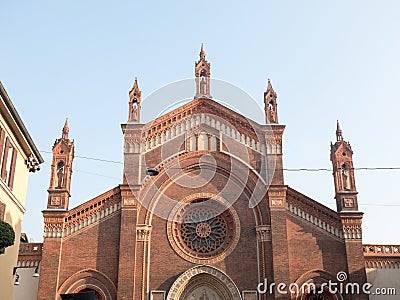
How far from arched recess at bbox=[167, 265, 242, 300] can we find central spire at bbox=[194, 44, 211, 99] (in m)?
9.90

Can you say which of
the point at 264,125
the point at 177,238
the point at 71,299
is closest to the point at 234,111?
the point at 264,125

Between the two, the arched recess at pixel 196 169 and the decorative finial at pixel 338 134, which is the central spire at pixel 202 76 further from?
the decorative finial at pixel 338 134

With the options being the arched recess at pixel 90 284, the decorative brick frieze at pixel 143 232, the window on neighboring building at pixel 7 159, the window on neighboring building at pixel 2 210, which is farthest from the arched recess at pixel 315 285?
the window on neighboring building at pixel 7 159

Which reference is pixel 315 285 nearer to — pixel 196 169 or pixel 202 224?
pixel 202 224

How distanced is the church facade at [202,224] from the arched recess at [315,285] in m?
0.05

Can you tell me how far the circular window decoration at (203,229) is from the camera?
2533 centimetres

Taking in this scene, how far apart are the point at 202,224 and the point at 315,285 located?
620 centimetres

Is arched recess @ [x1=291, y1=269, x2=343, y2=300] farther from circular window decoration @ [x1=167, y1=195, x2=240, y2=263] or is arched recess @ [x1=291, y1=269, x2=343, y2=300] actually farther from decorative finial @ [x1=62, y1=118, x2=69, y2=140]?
decorative finial @ [x1=62, y1=118, x2=69, y2=140]

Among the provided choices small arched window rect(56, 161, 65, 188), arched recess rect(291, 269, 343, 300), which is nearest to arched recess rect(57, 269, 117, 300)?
small arched window rect(56, 161, 65, 188)

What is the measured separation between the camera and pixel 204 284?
25.1m

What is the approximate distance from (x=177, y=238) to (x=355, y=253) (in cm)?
865

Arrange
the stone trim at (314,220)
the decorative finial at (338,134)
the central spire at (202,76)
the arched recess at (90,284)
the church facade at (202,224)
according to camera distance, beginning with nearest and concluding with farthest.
→ the arched recess at (90,284)
the church facade at (202,224)
the stone trim at (314,220)
the decorative finial at (338,134)
the central spire at (202,76)

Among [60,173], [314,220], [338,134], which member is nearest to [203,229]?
[314,220]

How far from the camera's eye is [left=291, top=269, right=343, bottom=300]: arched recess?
79.3 feet
